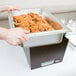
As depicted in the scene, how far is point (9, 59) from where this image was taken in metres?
0.82

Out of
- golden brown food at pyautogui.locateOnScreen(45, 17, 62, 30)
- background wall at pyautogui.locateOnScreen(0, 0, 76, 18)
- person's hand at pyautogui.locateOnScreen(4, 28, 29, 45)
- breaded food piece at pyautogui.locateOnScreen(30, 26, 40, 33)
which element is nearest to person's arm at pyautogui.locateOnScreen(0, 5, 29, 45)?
person's hand at pyautogui.locateOnScreen(4, 28, 29, 45)

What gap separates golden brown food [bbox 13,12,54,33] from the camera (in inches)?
28.3

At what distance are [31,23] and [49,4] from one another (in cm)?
55

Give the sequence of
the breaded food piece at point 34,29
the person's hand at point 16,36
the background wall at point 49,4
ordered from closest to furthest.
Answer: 1. the person's hand at point 16,36
2. the breaded food piece at point 34,29
3. the background wall at point 49,4

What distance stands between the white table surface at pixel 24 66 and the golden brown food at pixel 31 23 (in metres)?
0.22

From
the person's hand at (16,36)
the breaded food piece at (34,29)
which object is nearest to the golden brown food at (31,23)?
the breaded food piece at (34,29)

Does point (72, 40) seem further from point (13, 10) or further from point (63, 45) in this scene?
point (13, 10)

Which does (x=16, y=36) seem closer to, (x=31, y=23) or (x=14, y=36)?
(x=14, y=36)

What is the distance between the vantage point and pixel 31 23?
30.4 inches

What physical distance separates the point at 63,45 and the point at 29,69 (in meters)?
0.26

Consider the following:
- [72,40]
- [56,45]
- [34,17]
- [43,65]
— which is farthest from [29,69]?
[72,40]

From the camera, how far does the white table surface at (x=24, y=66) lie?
73 cm

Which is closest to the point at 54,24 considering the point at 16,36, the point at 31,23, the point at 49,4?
the point at 31,23

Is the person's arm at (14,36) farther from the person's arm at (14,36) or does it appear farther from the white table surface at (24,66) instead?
the white table surface at (24,66)
